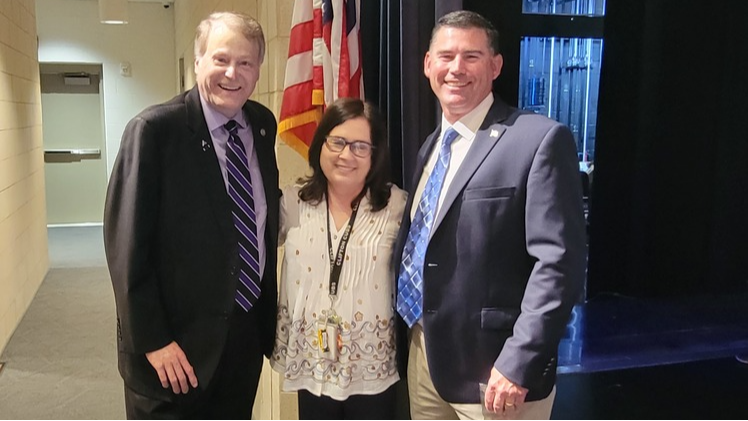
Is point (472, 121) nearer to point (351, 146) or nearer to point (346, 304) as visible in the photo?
point (351, 146)

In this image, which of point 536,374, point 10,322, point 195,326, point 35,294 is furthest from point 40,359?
point 536,374

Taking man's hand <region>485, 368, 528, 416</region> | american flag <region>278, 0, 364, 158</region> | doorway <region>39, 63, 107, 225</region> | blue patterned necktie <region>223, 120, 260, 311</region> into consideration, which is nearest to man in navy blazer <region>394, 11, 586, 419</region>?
man's hand <region>485, 368, 528, 416</region>

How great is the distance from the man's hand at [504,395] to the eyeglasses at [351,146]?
1.96 feet

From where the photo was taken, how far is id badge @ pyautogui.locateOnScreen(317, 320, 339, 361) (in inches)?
61.2

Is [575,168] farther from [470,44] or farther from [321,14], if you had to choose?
[321,14]

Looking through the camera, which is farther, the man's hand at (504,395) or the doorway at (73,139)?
the doorway at (73,139)

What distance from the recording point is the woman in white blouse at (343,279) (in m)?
1.57

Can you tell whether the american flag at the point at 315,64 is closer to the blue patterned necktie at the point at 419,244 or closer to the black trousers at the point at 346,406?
the blue patterned necktie at the point at 419,244

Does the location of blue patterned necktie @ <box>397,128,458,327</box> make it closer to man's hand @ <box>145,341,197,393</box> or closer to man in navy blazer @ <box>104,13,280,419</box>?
man in navy blazer @ <box>104,13,280,419</box>

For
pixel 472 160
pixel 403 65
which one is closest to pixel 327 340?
pixel 472 160

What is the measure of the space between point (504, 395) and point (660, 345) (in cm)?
235

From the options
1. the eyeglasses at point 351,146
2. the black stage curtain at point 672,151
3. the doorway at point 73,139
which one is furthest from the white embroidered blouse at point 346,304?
the doorway at point 73,139

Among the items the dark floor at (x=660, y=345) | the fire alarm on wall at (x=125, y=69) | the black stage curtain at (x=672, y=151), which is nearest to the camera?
the dark floor at (x=660, y=345)

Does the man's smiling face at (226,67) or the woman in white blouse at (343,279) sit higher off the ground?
the man's smiling face at (226,67)
